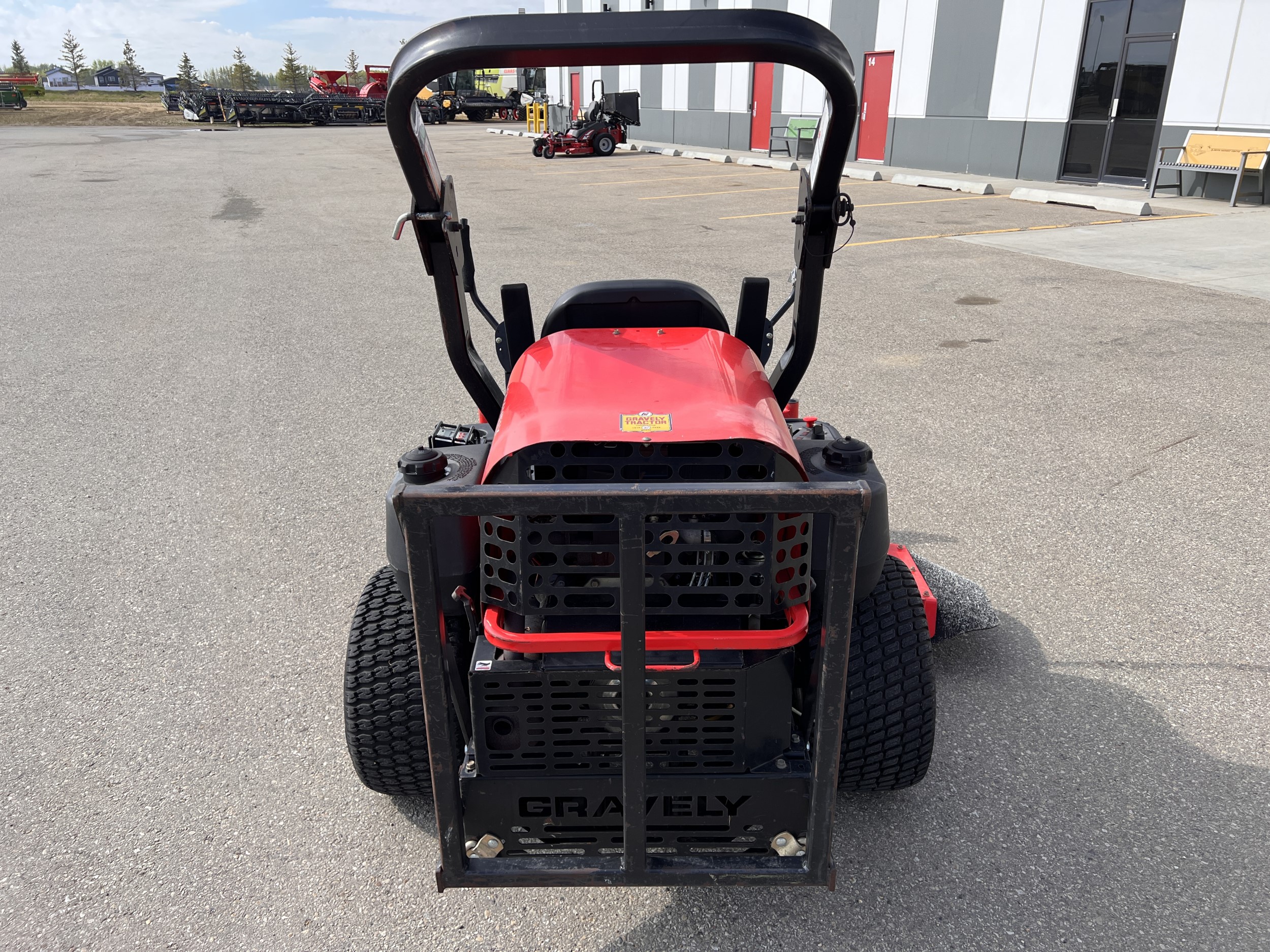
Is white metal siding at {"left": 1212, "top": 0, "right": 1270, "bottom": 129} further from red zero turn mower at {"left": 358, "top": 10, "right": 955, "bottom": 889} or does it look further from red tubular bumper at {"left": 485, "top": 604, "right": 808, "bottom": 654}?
red tubular bumper at {"left": 485, "top": 604, "right": 808, "bottom": 654}

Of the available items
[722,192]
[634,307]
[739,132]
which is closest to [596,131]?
[739,132]

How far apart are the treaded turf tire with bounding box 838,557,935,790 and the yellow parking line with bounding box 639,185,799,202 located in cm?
1269

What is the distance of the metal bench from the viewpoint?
19922mm

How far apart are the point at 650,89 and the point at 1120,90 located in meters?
17.8

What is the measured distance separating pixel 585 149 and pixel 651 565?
76.4 feet

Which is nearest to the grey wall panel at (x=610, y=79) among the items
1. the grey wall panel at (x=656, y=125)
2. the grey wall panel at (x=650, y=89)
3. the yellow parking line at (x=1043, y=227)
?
the grey wall panel at (x=650, y=89)

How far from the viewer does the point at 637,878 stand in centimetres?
169

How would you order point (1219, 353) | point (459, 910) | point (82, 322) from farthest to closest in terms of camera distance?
point (82, 322) → point (1219, 353) → point (459, 910)

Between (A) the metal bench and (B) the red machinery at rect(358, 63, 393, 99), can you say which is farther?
(B) the red machinery at rect(358, 63, 393, 99)

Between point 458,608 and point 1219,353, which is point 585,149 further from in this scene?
point 458,608

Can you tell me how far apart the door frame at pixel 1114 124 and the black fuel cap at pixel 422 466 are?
1537cm

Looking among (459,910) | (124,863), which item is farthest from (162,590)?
(459,910)

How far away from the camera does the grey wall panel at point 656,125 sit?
1099 inches

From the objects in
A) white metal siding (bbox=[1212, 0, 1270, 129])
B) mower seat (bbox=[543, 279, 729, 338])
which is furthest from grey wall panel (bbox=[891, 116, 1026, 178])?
mower seat (bbox=[543, 279, 729, 338])
